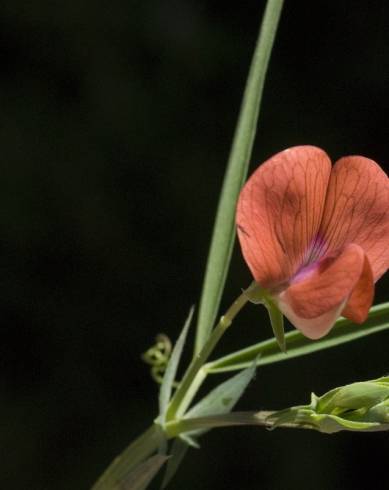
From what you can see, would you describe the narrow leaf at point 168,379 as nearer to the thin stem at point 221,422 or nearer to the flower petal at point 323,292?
the thin stem at point 221,422

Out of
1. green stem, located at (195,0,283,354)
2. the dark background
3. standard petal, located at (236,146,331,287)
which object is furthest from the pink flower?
the dark background

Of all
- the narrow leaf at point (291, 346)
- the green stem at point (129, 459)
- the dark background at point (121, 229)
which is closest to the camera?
the green stem at point (129, 459)

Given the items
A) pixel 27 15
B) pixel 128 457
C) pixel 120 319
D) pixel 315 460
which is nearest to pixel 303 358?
pixel 315 460

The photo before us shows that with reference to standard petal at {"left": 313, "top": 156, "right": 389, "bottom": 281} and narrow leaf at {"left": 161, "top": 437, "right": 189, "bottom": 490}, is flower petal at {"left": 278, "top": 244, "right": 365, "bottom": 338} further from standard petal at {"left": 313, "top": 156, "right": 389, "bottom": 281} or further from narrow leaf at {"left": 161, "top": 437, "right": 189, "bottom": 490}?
narrow leaf at {"left": 161, "top": 437, "right": 189, "bottom": 490}

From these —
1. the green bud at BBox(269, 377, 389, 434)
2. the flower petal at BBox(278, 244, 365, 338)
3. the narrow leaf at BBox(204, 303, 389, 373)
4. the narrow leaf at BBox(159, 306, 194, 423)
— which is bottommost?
the green bud at BBox(269, 377, 389, 434)

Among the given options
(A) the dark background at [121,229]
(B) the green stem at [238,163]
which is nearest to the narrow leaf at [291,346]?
(B) the green stem at [238,163]

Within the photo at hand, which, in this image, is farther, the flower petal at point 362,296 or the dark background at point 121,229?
the dark background at point 121,229
